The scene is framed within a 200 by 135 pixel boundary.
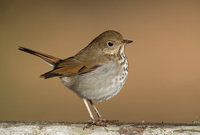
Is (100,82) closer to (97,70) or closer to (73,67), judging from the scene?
(97,70)

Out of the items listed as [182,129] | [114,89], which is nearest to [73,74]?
[114,89]

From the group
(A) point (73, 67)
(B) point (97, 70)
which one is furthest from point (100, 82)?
(A) point (73, 67)

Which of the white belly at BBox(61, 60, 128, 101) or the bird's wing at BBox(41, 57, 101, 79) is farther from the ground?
the bird's wing at BBox(41, 57, 101, 79)

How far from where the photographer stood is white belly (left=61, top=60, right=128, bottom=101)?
3.18 m

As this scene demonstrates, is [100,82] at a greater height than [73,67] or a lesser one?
lesser

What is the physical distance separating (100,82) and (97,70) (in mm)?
119

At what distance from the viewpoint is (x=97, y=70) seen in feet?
10.7

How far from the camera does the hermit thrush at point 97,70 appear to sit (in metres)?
3.19

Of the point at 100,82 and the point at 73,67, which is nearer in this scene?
the point at 100,82

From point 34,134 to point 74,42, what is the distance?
370 centimetres

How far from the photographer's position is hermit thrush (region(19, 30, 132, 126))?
3.19 m

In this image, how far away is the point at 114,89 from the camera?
317cm

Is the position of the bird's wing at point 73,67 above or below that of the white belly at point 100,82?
above

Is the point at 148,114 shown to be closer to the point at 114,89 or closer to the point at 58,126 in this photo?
the point at 114,89
